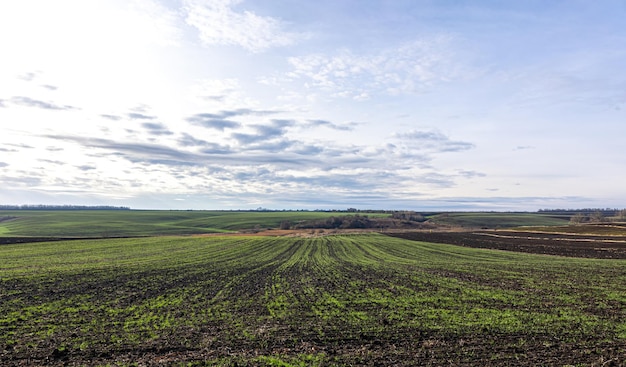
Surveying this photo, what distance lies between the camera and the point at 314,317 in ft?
61.9

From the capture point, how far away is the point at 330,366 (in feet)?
41.4

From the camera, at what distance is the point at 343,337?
15.7 metres

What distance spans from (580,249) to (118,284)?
58.4 metres

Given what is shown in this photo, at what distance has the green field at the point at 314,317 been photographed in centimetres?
1357

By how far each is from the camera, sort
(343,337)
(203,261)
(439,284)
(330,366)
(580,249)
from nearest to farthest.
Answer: (330,366)
(343,337)
(439,284)
(203,261)
(580,249)

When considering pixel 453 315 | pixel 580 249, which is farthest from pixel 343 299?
pixel 580 249

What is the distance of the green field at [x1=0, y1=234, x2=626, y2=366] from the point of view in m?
13.6

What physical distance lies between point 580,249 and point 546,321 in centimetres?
4557

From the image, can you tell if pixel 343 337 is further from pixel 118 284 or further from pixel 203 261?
pixel 203 261

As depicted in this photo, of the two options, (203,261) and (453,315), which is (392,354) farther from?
(203,261)

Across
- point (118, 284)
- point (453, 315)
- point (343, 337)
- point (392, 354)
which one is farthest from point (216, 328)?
point (118, 284)

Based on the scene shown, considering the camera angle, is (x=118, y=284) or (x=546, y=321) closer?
(x=546, y=321)

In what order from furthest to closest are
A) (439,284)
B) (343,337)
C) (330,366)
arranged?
(439,284) < (343,337) < (330,366)

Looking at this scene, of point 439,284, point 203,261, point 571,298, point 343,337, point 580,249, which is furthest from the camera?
point 580,249
